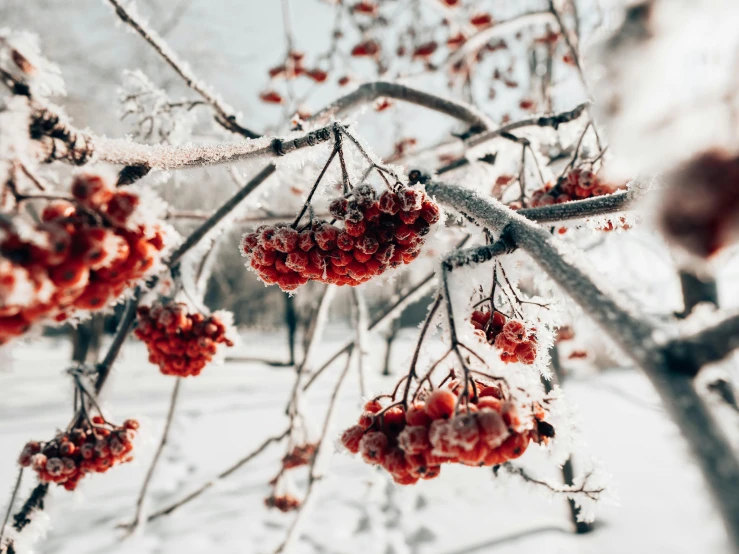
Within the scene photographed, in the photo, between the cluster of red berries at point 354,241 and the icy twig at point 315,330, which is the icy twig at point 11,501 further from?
the icy twig at point 315,330

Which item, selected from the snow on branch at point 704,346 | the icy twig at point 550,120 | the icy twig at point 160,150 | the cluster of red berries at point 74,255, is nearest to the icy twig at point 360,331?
the icy twig at point 550,120

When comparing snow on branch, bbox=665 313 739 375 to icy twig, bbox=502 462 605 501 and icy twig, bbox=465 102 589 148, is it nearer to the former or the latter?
icy twig, bbox=502 462 605 501

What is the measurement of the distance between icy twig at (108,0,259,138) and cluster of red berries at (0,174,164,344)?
1.24 m

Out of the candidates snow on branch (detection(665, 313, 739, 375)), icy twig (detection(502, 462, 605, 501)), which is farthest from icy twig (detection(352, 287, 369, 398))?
snow on branch (detection(665, 313, 739, 375))

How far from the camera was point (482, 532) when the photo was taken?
5301 mm

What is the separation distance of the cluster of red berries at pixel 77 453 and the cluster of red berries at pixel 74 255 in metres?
1.18

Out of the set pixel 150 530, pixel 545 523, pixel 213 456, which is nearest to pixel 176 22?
pixel 213 456

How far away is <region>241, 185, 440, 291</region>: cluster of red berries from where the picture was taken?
1.33 metres

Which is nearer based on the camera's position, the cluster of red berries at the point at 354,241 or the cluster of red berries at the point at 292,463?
the cluster of red berries at the point at 354,241

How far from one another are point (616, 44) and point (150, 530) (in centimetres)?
638

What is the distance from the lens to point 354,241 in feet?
4.50

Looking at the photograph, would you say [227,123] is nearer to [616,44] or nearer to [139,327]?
[139,327]

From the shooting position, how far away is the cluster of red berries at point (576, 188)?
1.93 metres

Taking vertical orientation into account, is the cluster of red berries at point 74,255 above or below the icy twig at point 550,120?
below
